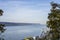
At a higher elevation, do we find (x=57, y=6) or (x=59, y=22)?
(x=57, y=6)

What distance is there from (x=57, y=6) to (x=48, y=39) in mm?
1352

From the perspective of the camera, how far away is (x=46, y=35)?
335 inches

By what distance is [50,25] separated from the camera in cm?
862

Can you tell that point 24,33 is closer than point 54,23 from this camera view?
No

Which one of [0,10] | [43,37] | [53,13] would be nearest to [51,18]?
[53,13]

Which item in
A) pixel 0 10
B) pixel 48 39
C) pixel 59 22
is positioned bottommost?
pixel 48 39

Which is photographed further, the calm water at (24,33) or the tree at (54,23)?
the calm water at (24,33)

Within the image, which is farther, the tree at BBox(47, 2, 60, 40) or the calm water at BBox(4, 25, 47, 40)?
the calm water at BBox(4, 25, 47, 40)

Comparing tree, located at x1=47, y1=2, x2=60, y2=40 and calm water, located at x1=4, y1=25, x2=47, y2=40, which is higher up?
tree, located at x1=47, y1=2, x2=60, y2=40

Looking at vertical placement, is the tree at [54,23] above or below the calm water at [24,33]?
above

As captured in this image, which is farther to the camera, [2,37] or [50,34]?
[2,37]

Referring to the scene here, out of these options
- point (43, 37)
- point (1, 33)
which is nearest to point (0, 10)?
point (1, 33)

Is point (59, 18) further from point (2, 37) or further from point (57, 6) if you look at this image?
point (2, 37)

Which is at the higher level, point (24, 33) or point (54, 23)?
point (54, 23)
